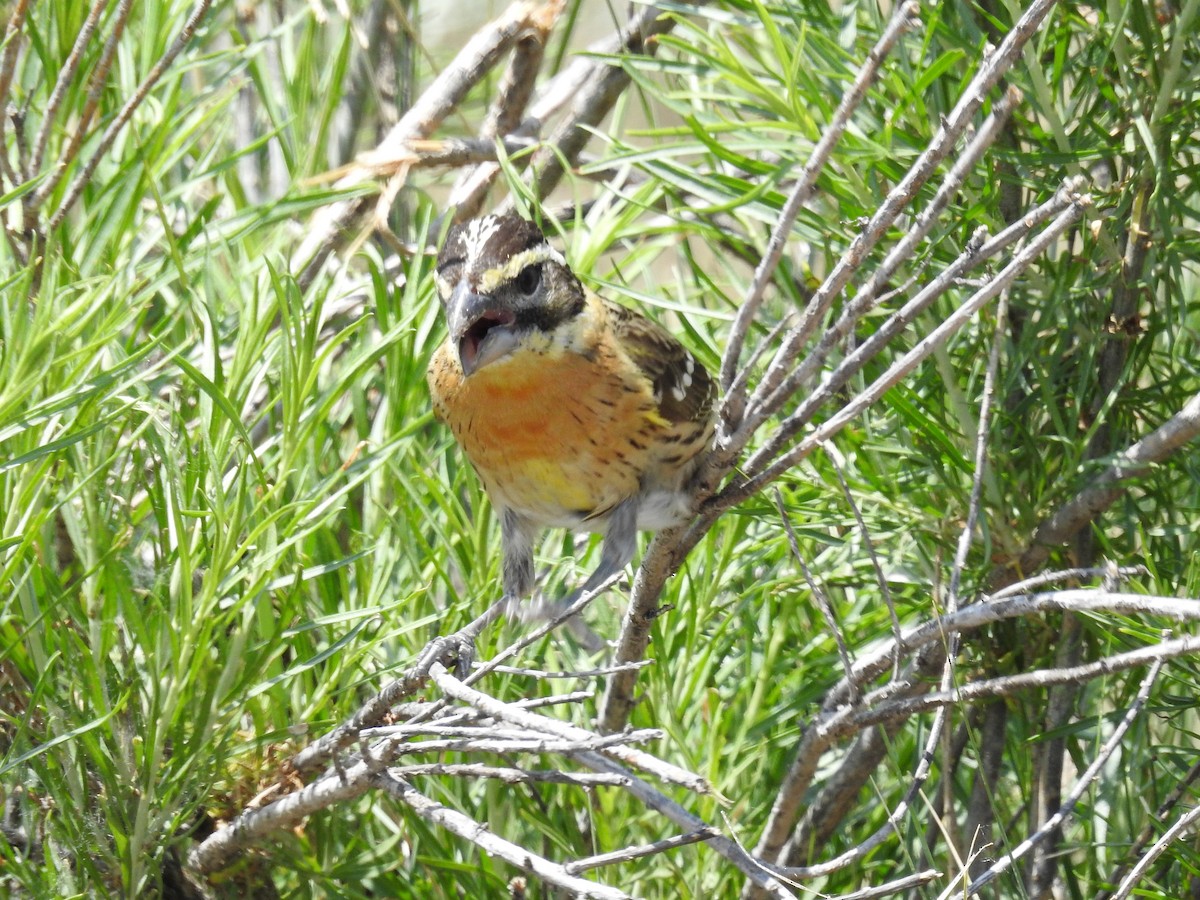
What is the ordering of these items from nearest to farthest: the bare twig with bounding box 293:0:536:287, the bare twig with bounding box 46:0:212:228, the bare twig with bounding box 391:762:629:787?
the bare twig with bounding box 391:762:629:787 < the bare twig with bounding box 46:0:212:228 < the bare twig with bounding box 293:0:536:287

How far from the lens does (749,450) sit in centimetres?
253

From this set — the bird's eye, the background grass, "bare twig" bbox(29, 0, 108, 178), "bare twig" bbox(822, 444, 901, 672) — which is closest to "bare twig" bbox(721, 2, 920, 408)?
"bare twig" bbox(822, 444, 901, 672)

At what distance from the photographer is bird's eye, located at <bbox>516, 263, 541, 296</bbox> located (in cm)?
226

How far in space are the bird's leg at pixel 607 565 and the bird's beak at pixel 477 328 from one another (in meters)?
0.35

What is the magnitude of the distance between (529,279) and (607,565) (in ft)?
1.64

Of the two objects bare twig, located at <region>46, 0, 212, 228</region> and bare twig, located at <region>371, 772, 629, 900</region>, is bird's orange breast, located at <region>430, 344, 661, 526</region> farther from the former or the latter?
bare twig, located at <region>371, 772, 629, 900</region>

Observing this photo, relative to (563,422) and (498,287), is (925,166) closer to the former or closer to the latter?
(498,287)

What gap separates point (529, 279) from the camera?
2285mm

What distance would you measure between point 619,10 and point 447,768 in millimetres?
3644

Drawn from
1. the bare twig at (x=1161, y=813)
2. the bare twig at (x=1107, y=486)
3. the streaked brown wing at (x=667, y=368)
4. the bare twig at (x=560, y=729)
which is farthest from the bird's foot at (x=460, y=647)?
the bare twig at (x=1161, y=813)

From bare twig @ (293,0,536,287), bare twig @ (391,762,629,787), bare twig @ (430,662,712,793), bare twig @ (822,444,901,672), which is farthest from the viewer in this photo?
bare twig @ (293,0,536,287)

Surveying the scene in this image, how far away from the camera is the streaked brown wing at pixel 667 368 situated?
251 cm

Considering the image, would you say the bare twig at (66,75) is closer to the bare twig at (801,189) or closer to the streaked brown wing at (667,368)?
the streaked brown wing at (667,368)

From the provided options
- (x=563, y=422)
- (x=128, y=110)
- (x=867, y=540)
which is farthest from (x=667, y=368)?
(x=128, y=110)
